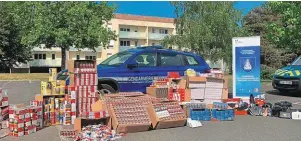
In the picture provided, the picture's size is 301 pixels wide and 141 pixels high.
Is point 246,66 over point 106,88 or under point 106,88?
over

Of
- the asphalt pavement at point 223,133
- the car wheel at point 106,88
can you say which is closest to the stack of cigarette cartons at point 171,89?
the car wheel at point 106,88

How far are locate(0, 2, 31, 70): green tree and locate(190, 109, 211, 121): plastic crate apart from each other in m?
36.9

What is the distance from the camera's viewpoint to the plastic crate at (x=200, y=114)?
8.08m

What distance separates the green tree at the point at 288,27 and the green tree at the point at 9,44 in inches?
1259

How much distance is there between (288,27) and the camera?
58.5ft

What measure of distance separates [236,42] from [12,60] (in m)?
38.4

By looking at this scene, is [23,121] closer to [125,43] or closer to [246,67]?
[246,67]

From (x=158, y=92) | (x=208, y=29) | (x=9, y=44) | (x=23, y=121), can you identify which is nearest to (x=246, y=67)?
(x=158, y=92)

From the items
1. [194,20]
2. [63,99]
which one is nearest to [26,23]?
[194,20]

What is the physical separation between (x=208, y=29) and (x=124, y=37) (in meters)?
32.2

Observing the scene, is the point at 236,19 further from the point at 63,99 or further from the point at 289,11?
the point at 63,99

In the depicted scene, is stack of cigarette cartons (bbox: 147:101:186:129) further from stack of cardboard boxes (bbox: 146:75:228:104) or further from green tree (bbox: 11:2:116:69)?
green tree (bbox: 11:2:116:69)

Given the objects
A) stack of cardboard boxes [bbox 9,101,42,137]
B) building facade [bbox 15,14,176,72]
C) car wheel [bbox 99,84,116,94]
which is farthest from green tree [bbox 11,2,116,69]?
stack of cardboard boxes [bbox 9,101,42,137]

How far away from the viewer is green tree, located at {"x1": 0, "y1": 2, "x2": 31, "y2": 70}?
40406mm
